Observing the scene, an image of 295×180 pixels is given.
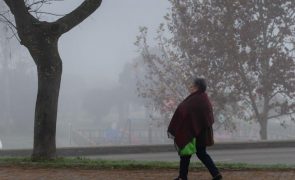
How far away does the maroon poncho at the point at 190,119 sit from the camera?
7.50 metres

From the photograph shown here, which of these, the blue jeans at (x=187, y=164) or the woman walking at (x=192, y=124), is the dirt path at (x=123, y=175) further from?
the woman walking at (x=192, y=124)

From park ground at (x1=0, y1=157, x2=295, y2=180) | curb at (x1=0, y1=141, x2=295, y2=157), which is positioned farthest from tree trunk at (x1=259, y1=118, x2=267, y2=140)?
park ground at (x1=0, y1=157, x2=295, y2=180)

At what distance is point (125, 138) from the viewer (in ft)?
133

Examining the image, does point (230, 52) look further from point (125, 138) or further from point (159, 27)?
point (125, 138)

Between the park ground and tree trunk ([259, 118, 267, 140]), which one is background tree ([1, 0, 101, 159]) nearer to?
the park ground

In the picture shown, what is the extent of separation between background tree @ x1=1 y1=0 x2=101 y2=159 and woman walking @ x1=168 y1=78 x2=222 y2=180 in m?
3.85

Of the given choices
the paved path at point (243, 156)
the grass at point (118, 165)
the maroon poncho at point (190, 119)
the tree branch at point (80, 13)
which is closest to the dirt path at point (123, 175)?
the grass at point (118, 165)

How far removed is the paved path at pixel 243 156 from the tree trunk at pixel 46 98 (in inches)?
199

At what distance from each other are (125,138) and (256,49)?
17369 millimetres

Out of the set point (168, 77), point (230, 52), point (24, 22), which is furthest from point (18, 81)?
point (24, 22)

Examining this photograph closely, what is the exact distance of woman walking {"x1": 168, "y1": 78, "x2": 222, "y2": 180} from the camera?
7.51 metres

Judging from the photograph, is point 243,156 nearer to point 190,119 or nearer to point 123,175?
point 123,175

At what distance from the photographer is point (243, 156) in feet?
51.3

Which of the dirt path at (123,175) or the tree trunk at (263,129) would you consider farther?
the tree trunk at (263,129)
